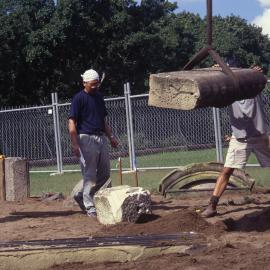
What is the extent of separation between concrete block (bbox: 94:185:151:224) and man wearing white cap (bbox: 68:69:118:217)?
0.63m

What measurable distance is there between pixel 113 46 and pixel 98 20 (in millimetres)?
1415

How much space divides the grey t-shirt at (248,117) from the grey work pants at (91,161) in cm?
180

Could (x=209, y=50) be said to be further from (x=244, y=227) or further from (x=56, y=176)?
(x=56, y=176)

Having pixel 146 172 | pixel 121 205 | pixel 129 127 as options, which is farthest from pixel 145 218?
pixel 146 172

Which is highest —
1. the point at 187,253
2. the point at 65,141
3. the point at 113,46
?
the point at 113,46

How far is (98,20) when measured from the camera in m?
33.1

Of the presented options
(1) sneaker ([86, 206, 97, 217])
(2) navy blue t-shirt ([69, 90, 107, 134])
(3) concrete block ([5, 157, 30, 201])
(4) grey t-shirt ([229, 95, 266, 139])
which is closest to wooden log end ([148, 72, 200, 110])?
(4) grey t-shirt ([229, 95, 266, 139])

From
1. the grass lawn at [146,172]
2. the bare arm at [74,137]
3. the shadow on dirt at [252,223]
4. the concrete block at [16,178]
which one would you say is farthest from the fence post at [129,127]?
the shadow on dirt at [252,223]

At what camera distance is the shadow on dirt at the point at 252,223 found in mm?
7438

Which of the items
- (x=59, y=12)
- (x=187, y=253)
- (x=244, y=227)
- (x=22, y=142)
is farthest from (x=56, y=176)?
(x=59, y=12)

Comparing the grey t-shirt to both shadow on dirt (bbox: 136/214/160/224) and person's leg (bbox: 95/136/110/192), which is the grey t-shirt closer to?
shadow on dirt (bbox: 136/214/160/224)

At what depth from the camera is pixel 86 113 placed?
905cm

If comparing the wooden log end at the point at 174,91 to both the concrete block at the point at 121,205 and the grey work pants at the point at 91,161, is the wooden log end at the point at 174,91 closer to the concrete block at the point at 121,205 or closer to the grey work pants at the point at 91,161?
the concrete block at the point at 121,205

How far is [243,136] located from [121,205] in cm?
162
